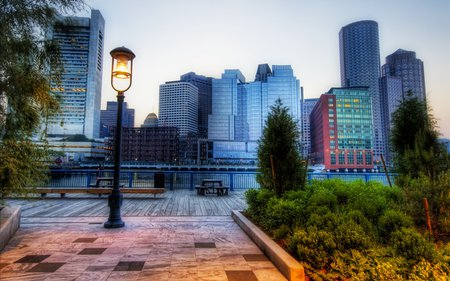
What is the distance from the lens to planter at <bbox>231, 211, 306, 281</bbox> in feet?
11.4

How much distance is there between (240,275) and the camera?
382cm

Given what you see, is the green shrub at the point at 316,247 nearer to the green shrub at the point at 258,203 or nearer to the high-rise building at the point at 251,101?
the green shrub at the point at 258,203

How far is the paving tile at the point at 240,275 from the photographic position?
368 centimetres

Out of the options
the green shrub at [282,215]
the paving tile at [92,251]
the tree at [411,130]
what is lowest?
the paving tile at [92,251]

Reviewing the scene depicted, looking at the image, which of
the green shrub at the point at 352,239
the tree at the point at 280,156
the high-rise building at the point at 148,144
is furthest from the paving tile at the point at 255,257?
the high-rise building at the point at 148,144

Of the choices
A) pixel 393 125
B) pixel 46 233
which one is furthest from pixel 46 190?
pixel 393 125

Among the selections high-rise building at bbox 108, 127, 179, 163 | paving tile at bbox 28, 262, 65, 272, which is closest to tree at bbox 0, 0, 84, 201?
paving tile at bbox 28, 262, 65, 272

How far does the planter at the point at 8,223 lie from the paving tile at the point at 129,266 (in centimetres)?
256

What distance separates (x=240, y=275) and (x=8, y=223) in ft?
15.9

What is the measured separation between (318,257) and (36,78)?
6289mm

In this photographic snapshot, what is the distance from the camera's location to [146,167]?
441ft

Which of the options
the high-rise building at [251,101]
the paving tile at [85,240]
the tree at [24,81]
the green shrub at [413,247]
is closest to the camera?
the green shrub at [413,247]

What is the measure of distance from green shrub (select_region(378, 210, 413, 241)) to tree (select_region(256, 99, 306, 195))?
10.2ft

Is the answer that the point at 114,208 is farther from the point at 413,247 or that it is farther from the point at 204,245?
the point at 413,247
